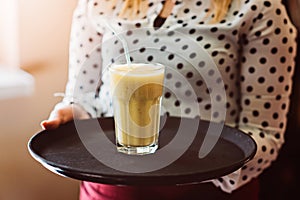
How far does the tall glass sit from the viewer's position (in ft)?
2.92

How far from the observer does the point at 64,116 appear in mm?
1110

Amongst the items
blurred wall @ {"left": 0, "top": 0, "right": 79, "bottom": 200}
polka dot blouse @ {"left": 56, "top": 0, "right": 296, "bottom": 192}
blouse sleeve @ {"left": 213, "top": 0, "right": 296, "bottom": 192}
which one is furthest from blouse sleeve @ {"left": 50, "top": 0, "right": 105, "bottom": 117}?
blouse sleeve @ {"left": 213, "top": 0, "right": 296, "bottom": 192}

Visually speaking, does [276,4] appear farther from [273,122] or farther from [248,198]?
[248,198]

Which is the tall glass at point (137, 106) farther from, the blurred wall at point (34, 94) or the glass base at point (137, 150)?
the blurred wall at point (34, 94)

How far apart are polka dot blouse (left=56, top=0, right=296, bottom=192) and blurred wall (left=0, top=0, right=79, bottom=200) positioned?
0.29 meters

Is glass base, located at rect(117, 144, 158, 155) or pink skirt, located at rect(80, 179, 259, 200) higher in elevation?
glass base, located at rect(117, 144, 158, 155)

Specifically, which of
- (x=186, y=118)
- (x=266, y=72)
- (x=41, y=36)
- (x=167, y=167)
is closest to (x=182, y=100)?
(x=186, y=118)

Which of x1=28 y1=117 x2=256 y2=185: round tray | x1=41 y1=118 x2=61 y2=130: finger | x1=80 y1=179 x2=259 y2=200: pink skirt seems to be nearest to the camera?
x1=28 y1=117 x2=256 y2=185: round tray

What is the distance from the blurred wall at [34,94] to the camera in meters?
1.47

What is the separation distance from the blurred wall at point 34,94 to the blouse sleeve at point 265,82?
22.8 inches

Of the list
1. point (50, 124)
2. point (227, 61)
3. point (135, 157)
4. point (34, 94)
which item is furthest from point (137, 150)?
point (34, 94)

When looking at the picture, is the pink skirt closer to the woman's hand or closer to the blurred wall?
the woman's hand

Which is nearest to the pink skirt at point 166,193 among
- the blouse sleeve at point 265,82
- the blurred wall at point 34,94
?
the blouse sleeve at point 265,82

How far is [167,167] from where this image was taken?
2.75 feet
